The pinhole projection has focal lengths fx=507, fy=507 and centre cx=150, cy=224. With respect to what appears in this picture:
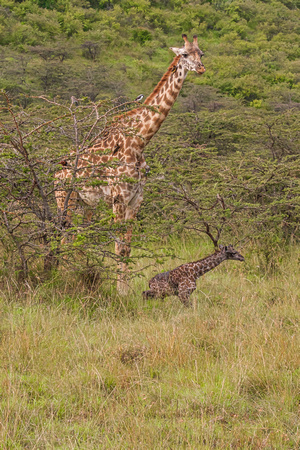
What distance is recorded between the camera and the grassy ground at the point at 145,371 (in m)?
2.32

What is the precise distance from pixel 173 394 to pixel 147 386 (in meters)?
0.17

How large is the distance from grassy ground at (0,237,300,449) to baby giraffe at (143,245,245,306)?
0.17m

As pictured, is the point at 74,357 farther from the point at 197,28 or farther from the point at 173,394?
the point at 197,28

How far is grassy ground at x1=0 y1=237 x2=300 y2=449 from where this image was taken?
7.63 feet

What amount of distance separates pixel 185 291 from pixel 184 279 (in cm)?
13

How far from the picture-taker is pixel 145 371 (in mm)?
2996

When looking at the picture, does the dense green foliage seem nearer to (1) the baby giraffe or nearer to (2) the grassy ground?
(1) the baby giraffe

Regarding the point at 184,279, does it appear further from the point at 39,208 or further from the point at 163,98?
the point at 163,98

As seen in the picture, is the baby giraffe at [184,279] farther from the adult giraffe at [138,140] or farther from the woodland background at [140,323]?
the adult giraffe at [138,140]

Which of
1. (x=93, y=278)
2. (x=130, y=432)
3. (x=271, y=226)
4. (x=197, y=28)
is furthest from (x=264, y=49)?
(x=130, y=432)

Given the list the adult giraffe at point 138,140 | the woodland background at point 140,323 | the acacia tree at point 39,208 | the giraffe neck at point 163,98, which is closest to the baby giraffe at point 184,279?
the woodland background at point 140,323

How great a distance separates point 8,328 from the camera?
11.5ft

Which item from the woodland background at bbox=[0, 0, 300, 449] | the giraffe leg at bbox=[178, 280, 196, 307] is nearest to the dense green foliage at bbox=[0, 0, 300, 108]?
the woodland background at bbox=[0, 0, 300, 449]

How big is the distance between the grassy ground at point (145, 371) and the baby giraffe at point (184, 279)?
165 mm
